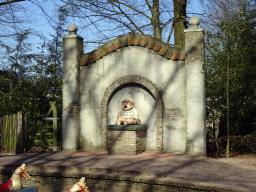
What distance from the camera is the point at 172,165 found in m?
8.76

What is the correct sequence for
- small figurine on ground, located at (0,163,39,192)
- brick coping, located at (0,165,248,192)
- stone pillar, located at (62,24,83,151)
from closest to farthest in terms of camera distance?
1. small figurine on ground, located at (0,163,39,192)
2. brick coping, located at (0,165,248,192)
3. stone pillar, located at (62,24,83,151)

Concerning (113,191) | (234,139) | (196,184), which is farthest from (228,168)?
(234,139)

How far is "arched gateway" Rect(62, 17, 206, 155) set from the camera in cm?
1070

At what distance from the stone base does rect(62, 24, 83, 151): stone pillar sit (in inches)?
61.2

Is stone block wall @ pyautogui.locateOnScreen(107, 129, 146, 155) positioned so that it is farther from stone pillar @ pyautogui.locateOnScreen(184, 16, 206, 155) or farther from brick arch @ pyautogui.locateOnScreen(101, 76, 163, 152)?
stone pillar @ pyautogui.locateOnScreen(184, 16, 206, 155)

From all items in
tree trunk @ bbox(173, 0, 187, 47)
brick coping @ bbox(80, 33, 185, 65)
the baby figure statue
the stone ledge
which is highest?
tree trunk @ bbox(173, 0, 187, 47)

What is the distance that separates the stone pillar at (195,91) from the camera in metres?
10.5

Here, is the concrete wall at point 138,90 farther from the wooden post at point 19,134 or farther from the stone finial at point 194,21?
the wooden post at point 19,134

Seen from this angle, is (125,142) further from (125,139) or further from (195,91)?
(195,91)

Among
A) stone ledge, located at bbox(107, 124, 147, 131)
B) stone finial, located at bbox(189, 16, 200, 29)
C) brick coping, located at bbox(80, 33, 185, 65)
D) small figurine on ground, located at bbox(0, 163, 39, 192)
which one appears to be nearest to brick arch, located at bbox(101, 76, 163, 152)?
stone ledge, located at bbox(107, 124, 147, 131)

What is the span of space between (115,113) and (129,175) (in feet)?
14.4

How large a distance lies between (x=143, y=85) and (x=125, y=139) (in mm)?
1964

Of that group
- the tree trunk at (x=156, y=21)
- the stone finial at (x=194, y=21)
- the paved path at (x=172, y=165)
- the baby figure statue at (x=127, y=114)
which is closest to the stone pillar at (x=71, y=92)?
the paved path at (x=172, y=165)

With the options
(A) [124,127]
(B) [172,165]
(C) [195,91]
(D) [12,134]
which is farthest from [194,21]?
(D) [12,134]
